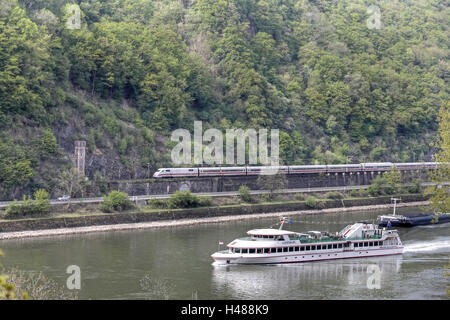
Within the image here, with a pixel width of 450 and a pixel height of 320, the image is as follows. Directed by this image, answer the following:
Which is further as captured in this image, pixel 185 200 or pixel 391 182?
pixel 391 182

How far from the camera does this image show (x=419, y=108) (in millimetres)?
116750

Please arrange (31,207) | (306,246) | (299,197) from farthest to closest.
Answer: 1. (299,197)
2. (31,207)
3. (306,246)

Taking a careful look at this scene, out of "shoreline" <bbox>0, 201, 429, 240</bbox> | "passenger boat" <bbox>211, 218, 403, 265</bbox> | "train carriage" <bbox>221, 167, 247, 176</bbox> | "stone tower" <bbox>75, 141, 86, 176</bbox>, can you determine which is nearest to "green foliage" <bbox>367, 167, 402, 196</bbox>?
"shoreline" <bbox>0, 201, 429, 240</bbox>

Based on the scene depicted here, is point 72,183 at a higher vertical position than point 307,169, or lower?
Answer: lower

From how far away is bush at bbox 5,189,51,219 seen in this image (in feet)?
186

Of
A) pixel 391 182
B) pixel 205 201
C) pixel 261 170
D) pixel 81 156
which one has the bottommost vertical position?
pixel 205 201

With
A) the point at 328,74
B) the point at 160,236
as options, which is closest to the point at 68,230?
the point at 160,236

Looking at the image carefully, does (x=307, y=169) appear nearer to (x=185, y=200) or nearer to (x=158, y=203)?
(x=185, y=200)

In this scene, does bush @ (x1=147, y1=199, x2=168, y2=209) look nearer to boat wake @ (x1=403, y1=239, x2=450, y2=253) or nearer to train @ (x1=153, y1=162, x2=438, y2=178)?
train @ (x1=153, y1=162, x2=438, y2=178)

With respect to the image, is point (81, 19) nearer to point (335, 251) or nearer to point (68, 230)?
point (68, 230)

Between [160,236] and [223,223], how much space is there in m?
10.5

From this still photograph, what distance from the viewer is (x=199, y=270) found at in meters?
44.3

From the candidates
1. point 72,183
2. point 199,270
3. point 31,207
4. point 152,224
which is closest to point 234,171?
point 152,224

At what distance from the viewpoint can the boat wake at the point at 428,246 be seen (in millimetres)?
54250
